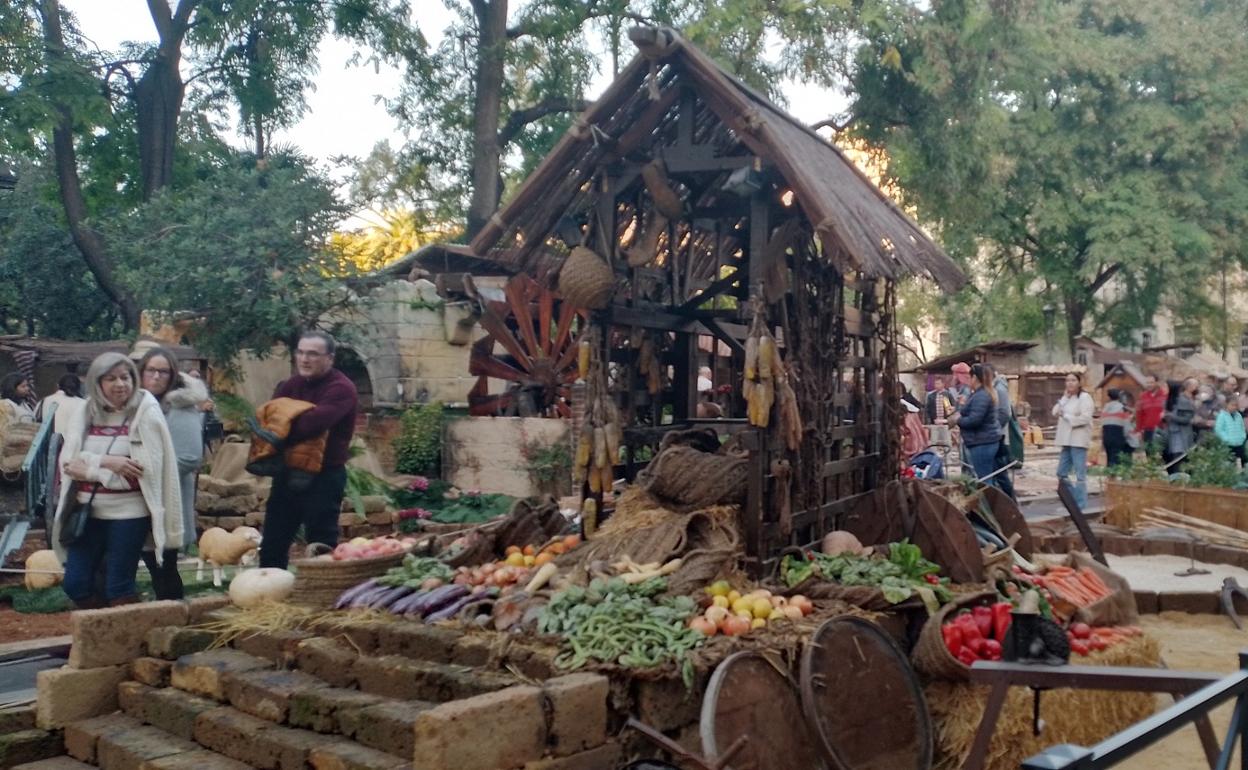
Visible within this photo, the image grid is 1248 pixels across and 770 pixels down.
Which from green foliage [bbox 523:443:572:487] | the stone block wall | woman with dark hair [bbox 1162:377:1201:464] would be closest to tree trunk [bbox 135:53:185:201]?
the stone block wall

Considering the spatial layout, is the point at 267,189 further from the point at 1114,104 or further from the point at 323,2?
the point at 1114,104

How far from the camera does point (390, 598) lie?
20.6ft

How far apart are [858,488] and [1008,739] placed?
2.84m

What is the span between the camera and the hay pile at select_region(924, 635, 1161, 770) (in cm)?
570

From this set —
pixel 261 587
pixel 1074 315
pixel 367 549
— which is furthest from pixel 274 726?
pixel 1074 315

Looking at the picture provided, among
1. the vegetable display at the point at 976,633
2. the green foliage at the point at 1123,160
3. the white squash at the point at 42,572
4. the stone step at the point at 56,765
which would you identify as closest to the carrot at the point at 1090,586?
the vegetable display at the point at 976,633

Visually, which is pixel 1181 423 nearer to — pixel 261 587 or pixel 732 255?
pixel 732 255

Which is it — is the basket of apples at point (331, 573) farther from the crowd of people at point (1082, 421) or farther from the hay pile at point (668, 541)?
the crowd of people at point (1082, 421)

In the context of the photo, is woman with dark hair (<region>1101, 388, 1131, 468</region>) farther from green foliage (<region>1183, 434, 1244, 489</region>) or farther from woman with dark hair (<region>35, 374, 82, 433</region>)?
woman with dark hair (<region>35, 374, 82, 433</region>)

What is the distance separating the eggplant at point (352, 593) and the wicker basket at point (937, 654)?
3063 millimetres

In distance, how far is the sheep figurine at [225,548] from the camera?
980 cm

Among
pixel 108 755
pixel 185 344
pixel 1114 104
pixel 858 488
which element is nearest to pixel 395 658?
pixel 108 755

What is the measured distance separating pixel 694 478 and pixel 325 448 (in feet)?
8.64

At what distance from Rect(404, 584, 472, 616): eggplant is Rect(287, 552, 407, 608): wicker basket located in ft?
2.16
